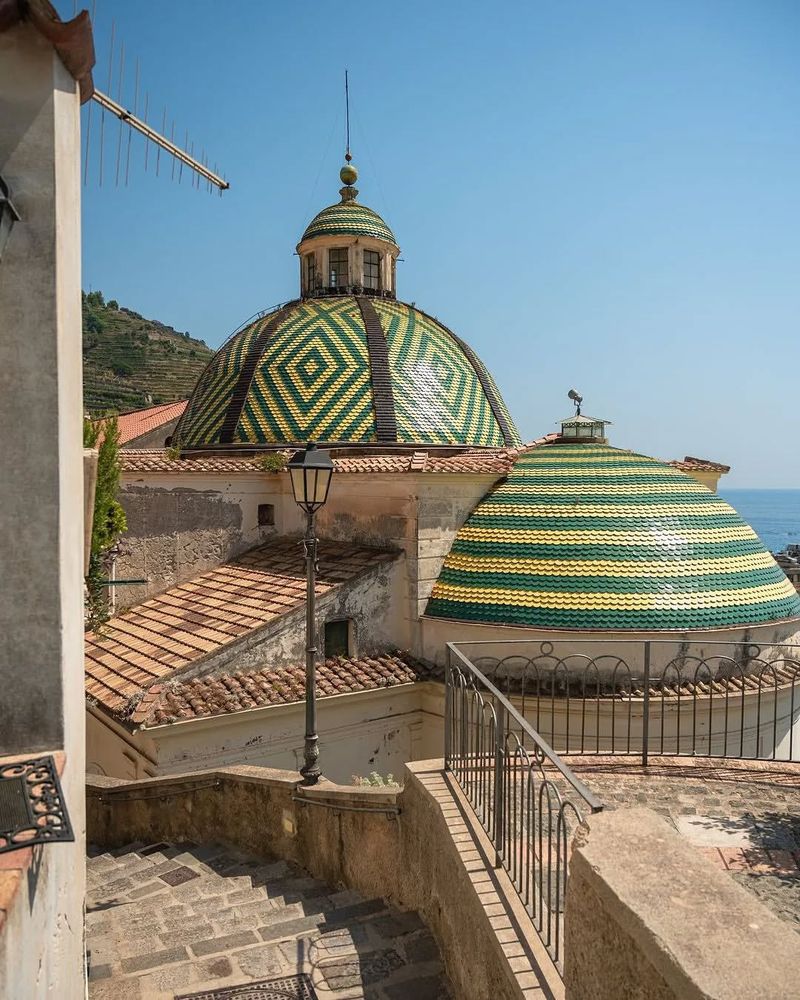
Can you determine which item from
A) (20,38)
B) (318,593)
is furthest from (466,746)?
(318,593)

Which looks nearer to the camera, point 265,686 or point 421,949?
point 421,949

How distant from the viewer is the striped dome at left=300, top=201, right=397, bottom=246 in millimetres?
21641

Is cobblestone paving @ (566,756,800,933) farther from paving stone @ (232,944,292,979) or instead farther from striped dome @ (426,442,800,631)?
striped dome @ (426,442,800,631)

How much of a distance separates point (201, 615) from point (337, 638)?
2.21 metres

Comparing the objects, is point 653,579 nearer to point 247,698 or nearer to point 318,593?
point 318,593

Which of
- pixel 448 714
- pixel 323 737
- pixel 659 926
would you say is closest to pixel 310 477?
pixel 448 714

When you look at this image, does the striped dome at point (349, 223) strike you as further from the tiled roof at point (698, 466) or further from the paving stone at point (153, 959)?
the paving stone at point (153, 959)

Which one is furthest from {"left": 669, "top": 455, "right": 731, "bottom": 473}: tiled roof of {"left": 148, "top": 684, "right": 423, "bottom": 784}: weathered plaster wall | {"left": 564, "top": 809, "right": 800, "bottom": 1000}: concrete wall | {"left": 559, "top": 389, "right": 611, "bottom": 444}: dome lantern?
{"left": 564, "top": 809, "right": 800, "bottom": 1000}: concrete wall

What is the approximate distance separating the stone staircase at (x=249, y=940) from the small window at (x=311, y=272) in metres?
17.9

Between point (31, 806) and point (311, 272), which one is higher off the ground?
point (311, 272)

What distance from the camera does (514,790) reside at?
3.88 m

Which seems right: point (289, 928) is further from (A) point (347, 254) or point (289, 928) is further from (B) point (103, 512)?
(A) point (347, 254)

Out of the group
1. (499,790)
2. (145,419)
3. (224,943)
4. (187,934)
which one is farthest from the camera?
(145,419)

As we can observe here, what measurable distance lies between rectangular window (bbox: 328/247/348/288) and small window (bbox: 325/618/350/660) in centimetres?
1258
